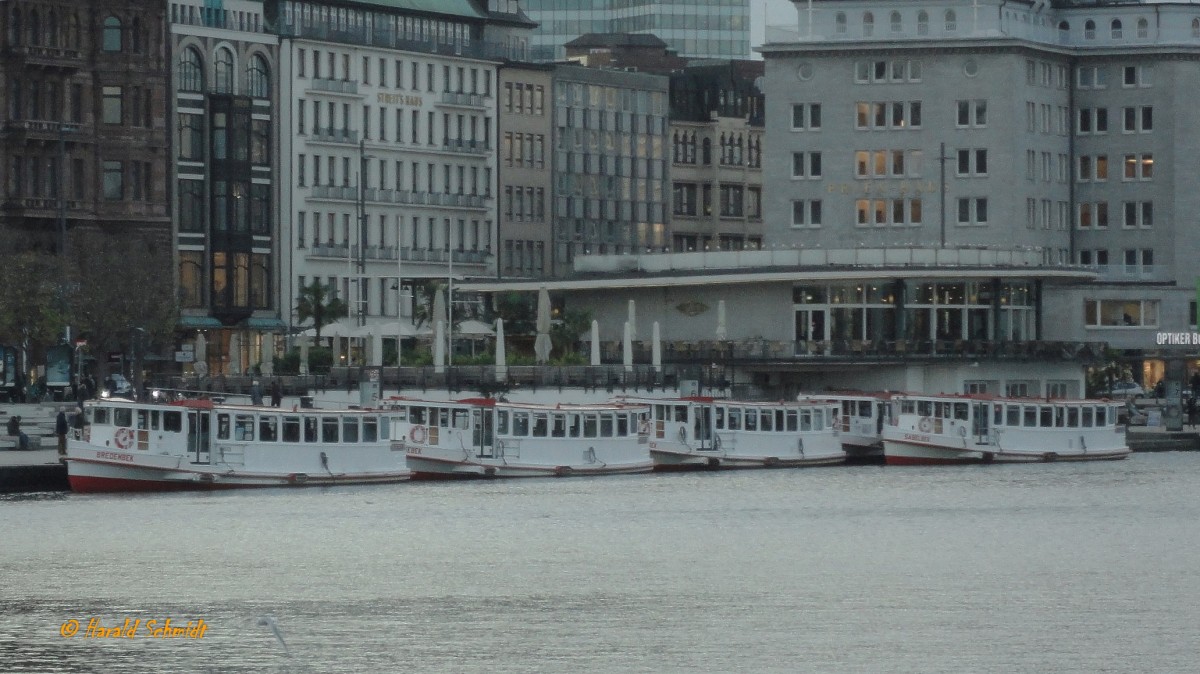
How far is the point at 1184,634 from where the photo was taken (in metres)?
62.2

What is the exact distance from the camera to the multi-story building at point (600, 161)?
629 ft

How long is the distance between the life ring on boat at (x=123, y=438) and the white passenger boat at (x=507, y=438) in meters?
11.7

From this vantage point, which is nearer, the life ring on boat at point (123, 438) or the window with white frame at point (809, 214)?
the life ring on boat at point (123, 438)

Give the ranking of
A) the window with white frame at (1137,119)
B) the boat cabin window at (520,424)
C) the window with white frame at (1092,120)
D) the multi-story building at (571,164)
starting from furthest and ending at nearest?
the multi-story building at (571,164)
the window with white frame at (1092,120)
the window with white frame at (1137,119)
the boat cabin window at (520,424)

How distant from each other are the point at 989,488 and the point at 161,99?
224ft

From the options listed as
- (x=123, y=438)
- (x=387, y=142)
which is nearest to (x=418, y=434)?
(x=123, y=438)

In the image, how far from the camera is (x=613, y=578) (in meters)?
73.4

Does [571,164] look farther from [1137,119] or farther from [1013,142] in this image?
[1137,119]

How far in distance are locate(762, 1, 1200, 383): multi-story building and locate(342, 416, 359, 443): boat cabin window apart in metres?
71.2

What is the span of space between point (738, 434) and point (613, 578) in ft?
142

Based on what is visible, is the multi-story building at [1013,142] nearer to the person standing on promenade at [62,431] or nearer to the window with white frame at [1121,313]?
the window with white frame at [1121,313]

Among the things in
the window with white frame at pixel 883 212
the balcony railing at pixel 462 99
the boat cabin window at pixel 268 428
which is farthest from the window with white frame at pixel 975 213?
the boat cabin window at pixel 268 428
